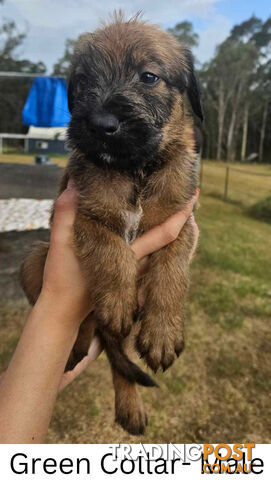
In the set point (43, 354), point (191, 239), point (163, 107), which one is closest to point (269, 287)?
point (191, 239)

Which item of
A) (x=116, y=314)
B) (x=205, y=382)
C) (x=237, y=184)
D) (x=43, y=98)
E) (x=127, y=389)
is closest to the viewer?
(x=116, y=314)

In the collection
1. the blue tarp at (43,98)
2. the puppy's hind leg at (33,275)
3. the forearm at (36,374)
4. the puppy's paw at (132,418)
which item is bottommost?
the puppy's paw at (132,418)

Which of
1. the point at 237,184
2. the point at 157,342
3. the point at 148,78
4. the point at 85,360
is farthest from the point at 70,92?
the point at 237,184

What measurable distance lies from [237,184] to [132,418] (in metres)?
10.4

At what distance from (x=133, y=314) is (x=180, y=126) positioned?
1078mm

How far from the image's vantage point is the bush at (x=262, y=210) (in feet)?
31.1

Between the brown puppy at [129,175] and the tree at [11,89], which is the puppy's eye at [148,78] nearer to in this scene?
the brown puppy at [129,175]

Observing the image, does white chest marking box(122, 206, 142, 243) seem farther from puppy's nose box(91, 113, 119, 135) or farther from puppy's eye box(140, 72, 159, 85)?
puppy's eye box(140, 72, 159, 85)

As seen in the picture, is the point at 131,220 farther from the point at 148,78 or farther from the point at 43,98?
the point at 43,98

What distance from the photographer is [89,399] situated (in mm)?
3596

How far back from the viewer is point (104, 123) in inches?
64.6

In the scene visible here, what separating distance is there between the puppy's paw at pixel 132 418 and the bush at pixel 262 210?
25.5 feet

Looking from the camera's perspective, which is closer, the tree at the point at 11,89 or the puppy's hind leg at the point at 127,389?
the puppy's hind leg at the point at 127,389

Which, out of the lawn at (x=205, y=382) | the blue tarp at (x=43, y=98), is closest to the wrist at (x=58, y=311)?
the lawn at (x=205, y=382)
